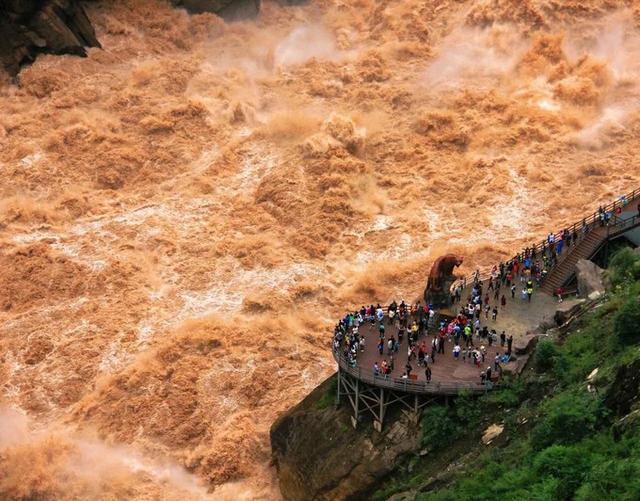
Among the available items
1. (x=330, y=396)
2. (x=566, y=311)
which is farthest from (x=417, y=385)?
(x=566, y=311)

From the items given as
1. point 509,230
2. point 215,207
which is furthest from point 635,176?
point 215,207

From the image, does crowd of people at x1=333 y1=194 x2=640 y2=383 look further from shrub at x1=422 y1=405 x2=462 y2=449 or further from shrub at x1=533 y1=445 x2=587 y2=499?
shrub at x1=533 y1=445 x2=587 y2=499

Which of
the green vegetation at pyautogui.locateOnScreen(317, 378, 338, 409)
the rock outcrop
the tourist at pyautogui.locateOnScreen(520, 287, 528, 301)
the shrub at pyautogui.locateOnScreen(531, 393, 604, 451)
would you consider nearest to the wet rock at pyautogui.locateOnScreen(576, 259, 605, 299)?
the tourist at pyautogui.locateOnScreen(520, 287, 528, 301)

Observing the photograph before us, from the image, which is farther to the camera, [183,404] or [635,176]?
[635,176]

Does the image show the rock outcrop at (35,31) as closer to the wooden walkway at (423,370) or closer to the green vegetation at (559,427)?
the wooden walkway at (423,370)

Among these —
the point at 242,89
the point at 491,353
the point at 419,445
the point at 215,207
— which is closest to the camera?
the point at 419,445

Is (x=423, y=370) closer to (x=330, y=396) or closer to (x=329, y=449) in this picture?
(x=330, y=396)

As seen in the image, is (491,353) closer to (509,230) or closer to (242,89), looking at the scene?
(509,230)
